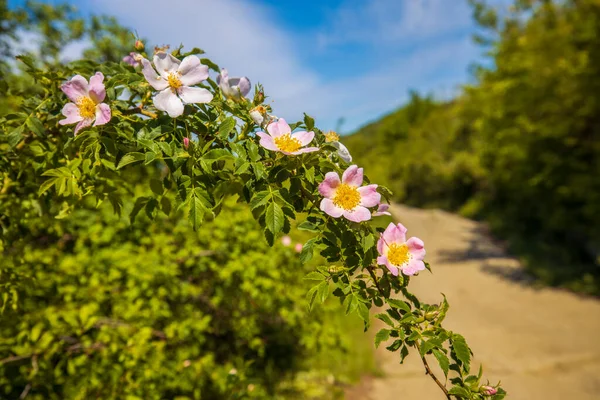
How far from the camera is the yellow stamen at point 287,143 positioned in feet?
3.27

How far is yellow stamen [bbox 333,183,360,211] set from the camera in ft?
3.21

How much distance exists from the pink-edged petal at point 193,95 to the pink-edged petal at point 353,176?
0.44 meters

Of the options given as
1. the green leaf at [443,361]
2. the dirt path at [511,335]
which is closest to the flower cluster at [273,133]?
the green leaf at [443,361]

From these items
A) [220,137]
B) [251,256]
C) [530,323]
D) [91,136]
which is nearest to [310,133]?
[220,137]

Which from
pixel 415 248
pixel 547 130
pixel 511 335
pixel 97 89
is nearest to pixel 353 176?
pixel 415 248

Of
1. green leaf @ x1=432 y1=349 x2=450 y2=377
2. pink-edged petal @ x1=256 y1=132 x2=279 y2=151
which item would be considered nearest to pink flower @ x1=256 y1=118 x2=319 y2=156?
pink-edged petal @ x1=256 y1=132 x2=279 y2=151

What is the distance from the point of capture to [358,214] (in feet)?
3.24

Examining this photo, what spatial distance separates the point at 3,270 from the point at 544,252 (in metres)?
10.3

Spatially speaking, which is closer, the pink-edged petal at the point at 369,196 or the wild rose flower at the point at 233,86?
the pink-edged petal at the point at 369,196

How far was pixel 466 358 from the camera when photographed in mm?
963

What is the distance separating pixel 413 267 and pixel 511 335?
5.27m

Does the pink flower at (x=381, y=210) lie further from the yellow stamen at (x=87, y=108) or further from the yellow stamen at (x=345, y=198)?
the yellow stamen at (x=87, y=108)

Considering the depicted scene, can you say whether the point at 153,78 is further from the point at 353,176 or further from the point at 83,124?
the point at 353,176

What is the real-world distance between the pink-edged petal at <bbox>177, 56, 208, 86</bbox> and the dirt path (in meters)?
3.76
